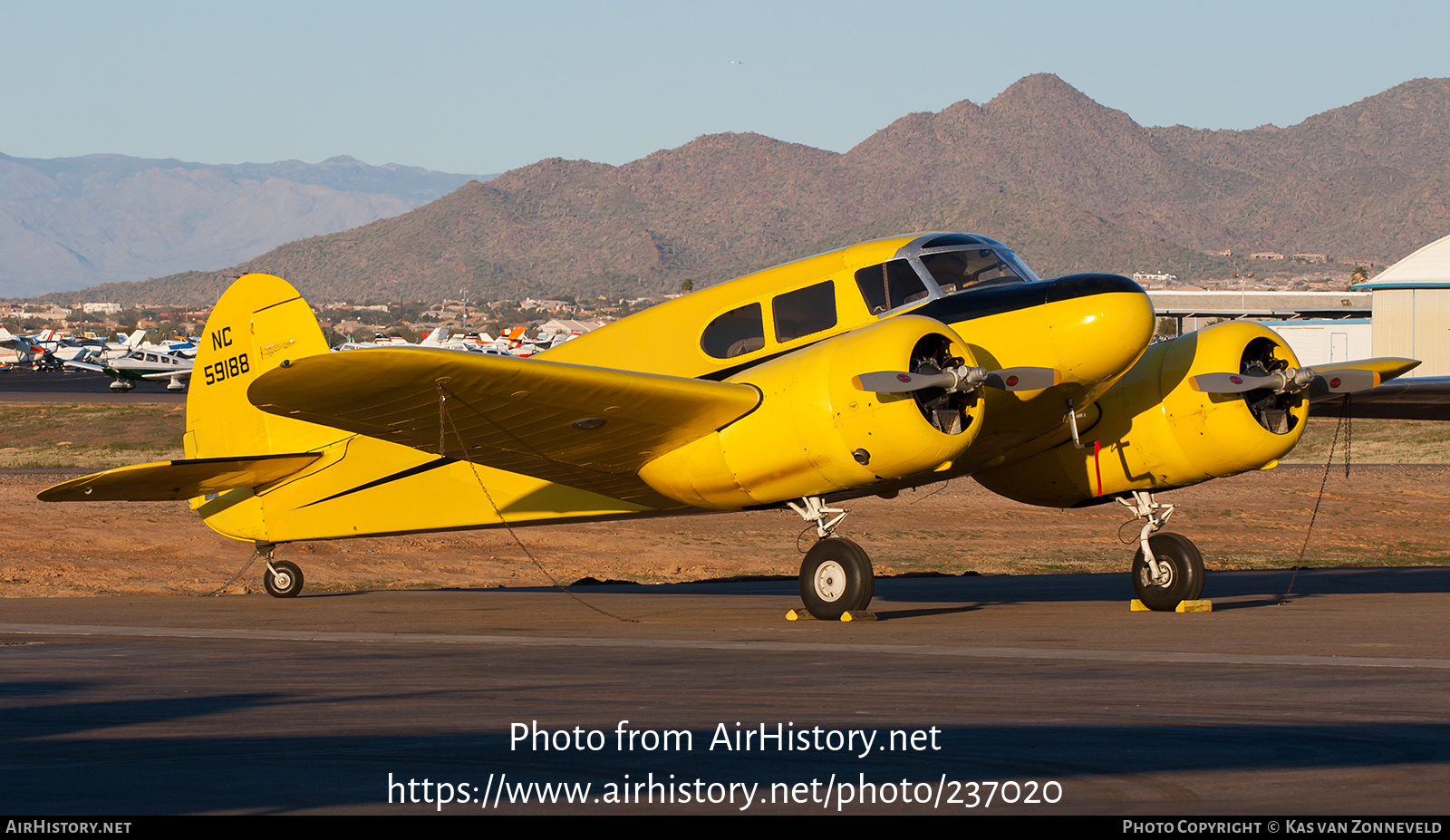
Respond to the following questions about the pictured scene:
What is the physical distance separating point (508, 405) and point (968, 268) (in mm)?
4870

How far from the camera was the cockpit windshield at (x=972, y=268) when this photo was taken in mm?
14109

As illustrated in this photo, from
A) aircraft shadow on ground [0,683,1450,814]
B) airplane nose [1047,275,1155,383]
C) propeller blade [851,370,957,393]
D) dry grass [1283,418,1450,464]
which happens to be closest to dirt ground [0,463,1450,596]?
airplane nose [1047,275,1155,383]

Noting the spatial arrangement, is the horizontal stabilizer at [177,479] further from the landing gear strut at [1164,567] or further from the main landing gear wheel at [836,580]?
the landing gear strut at [1164,567]

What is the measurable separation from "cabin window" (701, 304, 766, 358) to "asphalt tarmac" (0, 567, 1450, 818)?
2.81 metres

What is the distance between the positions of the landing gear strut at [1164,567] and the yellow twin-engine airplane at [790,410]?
0.02 metres

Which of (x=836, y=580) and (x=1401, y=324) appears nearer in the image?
(x=836, y=580)

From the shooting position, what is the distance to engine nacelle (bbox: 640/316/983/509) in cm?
1259

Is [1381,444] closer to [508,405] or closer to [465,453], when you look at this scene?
[465,453]

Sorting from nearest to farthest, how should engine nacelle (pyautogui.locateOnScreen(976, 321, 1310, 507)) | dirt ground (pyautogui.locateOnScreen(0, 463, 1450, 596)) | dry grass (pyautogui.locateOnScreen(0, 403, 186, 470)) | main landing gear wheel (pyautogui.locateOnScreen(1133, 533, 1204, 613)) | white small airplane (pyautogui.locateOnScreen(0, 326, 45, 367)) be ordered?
engine nacelle (pyautogui.locateOnScreen(976, 321, 1310, 507)), main landing gear wheel (pyautogui.locateOnScreen(1133, 533, 1204, 613)), dirt ground (pyautogui.locateOnScreen(0, 463, 1450, 596)), dry grass (pyautogui.locateOnScreen(0, 403, 186, 470)), white small airplane (pyautogui.locateOnScreen(0, 326, 45, 367))

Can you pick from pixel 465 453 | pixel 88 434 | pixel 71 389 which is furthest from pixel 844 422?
pixel 71 389

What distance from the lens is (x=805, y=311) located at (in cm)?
1433

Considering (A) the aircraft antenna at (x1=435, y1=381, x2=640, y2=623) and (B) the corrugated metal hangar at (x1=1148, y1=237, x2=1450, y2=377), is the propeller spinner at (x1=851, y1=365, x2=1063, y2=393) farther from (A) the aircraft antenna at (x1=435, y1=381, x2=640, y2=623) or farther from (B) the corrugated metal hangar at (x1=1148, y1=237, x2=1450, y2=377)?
(B) the corrugated metal hangar at (x1=1148, y1=237, x2=1450, y2=377)

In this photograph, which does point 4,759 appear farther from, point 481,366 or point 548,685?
point 481,366

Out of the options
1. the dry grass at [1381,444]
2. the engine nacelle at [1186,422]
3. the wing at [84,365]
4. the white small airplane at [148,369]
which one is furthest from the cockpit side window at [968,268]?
the wing at [84,365]
